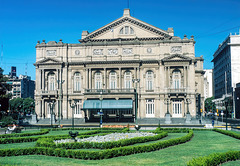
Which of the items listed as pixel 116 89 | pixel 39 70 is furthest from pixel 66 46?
pixel 116 89

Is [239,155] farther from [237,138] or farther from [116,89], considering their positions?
[116,89]

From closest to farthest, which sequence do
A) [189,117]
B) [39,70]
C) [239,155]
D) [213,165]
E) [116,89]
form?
[213,165] → [239,155] → [189,117] → [116,89] → [39,70]

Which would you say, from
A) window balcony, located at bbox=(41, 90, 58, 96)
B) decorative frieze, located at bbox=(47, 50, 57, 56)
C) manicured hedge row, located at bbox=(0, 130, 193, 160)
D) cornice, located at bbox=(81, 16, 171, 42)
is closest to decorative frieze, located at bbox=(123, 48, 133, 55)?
cornice, located at bbox=(81, 16, 171, 42)

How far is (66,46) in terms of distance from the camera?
69.2 meters

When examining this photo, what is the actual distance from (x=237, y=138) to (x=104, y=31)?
46.5 meters

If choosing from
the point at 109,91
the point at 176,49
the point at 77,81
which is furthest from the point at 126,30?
the point at 77,81

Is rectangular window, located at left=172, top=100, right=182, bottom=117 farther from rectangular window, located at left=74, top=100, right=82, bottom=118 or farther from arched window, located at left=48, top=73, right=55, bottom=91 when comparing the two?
arched window, located at left=48, top=73, right=55, bottom=91

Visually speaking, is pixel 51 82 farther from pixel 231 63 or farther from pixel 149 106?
pixel 231 63

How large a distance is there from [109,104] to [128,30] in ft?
61.1

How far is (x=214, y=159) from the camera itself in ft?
53.8

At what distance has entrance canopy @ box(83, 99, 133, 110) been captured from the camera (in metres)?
62.5

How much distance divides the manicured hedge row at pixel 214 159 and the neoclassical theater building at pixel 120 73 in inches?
1748

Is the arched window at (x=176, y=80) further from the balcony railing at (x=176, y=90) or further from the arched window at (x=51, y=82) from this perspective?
the arched window at (x=51, y=82)

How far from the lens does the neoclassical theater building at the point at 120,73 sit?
65062 millimetres
